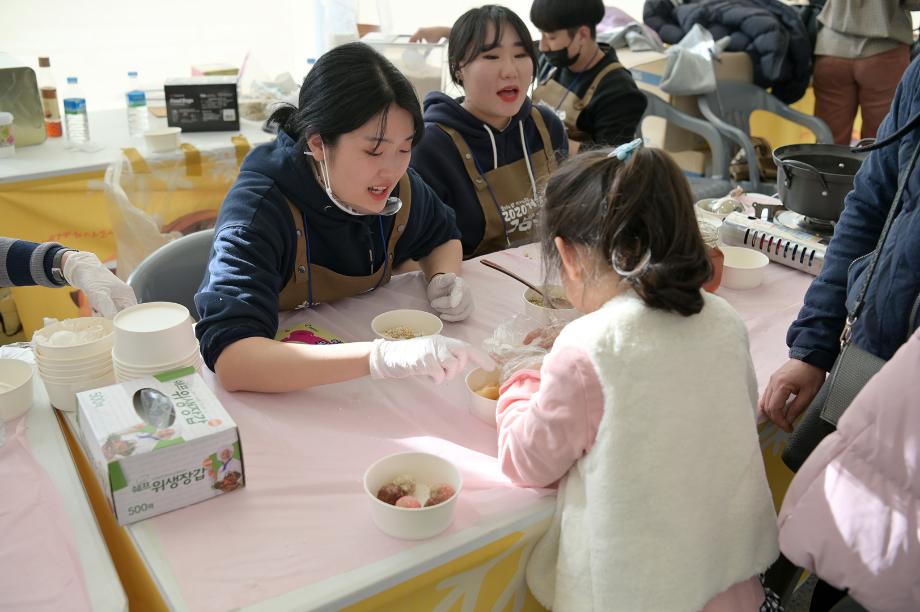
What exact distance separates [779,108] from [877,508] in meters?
4.02

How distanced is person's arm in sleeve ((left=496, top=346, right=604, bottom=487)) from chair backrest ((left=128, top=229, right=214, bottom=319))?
39.4 inches

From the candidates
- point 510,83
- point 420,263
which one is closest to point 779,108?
point 510,83

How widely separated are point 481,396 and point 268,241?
540mm

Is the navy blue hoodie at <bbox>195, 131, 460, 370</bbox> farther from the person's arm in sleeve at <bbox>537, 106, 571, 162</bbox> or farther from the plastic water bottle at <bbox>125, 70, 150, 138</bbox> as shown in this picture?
the plastic water bottle at <bbox>125, 70, 150, 138</bbox>

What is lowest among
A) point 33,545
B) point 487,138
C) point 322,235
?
point 33,545

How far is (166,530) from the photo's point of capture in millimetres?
988

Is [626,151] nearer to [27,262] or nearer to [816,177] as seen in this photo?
[816,177]

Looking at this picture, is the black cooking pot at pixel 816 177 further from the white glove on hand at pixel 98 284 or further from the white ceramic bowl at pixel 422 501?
the white glove on hand at pixel 98 284

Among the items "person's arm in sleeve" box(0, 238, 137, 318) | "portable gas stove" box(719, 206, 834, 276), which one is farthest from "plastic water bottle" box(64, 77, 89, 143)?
"portable gas stove" box(719, 206, 834, 276)

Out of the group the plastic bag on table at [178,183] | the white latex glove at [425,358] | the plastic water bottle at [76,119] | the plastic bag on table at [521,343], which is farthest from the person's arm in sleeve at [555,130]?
Result: the plastic water bottle at [76,119]

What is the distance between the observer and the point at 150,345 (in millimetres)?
1165

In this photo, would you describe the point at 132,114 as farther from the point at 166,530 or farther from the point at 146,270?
the point at 166,530

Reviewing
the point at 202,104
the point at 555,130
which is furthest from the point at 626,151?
the point at 202,104

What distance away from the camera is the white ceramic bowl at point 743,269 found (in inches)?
72.7
